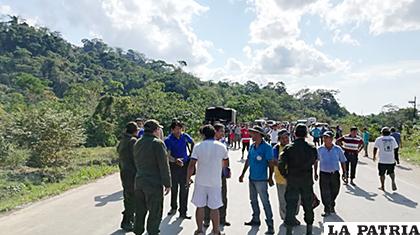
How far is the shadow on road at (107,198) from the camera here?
10.8 m

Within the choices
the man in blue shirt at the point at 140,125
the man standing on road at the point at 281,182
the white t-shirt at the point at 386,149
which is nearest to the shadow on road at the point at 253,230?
the man standing on road at the point at 281,182

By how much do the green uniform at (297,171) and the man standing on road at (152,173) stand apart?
1.84 m

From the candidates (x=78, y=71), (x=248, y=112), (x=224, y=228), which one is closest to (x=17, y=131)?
(x=224, y=228)

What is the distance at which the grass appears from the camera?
12.0 metres

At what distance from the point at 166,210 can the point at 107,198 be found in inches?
95.5

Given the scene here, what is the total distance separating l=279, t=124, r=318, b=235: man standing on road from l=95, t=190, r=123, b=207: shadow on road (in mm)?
5063

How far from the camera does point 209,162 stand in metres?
7.09

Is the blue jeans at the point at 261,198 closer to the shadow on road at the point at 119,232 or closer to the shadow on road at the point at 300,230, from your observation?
the shadow on road at the point at 300,230

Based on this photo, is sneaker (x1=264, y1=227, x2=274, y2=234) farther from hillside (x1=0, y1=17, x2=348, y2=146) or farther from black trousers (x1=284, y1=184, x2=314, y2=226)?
hillside (x1=0, y1=17, x2=348, y2=146)

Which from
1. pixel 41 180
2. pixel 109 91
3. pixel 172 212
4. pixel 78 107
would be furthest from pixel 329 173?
pixel 109 91

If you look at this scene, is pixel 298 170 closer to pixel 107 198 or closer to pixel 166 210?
pixel 166 210

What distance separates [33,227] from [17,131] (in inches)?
503

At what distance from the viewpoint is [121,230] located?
800 cm

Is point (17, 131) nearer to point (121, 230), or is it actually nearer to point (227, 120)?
point (121, 230)
